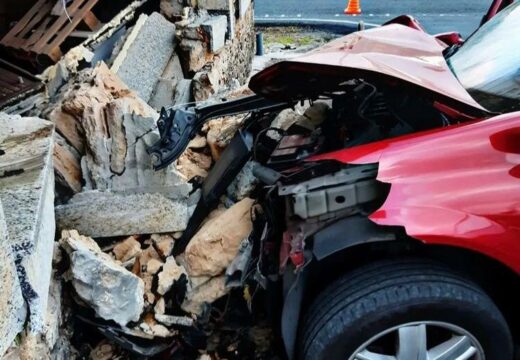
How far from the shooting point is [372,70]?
97.7 inches

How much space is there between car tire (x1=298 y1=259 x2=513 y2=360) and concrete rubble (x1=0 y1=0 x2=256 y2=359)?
30.4 inches

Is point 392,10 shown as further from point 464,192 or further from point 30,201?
point 30,201

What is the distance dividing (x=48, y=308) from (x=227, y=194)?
1141 millimetres

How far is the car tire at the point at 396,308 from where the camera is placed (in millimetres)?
2314

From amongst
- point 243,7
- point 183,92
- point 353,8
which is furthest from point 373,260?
point 353,8

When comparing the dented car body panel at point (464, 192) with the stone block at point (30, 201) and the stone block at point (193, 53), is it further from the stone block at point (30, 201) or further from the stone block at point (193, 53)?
the stone block at point (193, 53)

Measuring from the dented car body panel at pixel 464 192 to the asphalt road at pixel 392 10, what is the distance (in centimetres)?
867

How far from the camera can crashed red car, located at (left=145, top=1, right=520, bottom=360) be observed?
2.24 m

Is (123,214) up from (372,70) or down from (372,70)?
down

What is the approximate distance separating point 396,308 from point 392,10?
1076cm

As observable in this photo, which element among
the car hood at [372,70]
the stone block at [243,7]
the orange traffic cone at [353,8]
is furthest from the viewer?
the orange traffic cone at [353,8]

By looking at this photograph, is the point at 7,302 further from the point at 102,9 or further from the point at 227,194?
the point at 102,9

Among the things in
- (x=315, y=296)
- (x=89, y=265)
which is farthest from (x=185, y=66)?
(x=315, y=296)

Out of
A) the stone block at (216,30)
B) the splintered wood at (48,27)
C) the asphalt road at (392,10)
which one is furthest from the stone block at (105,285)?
the asphalt road at (392,10)
